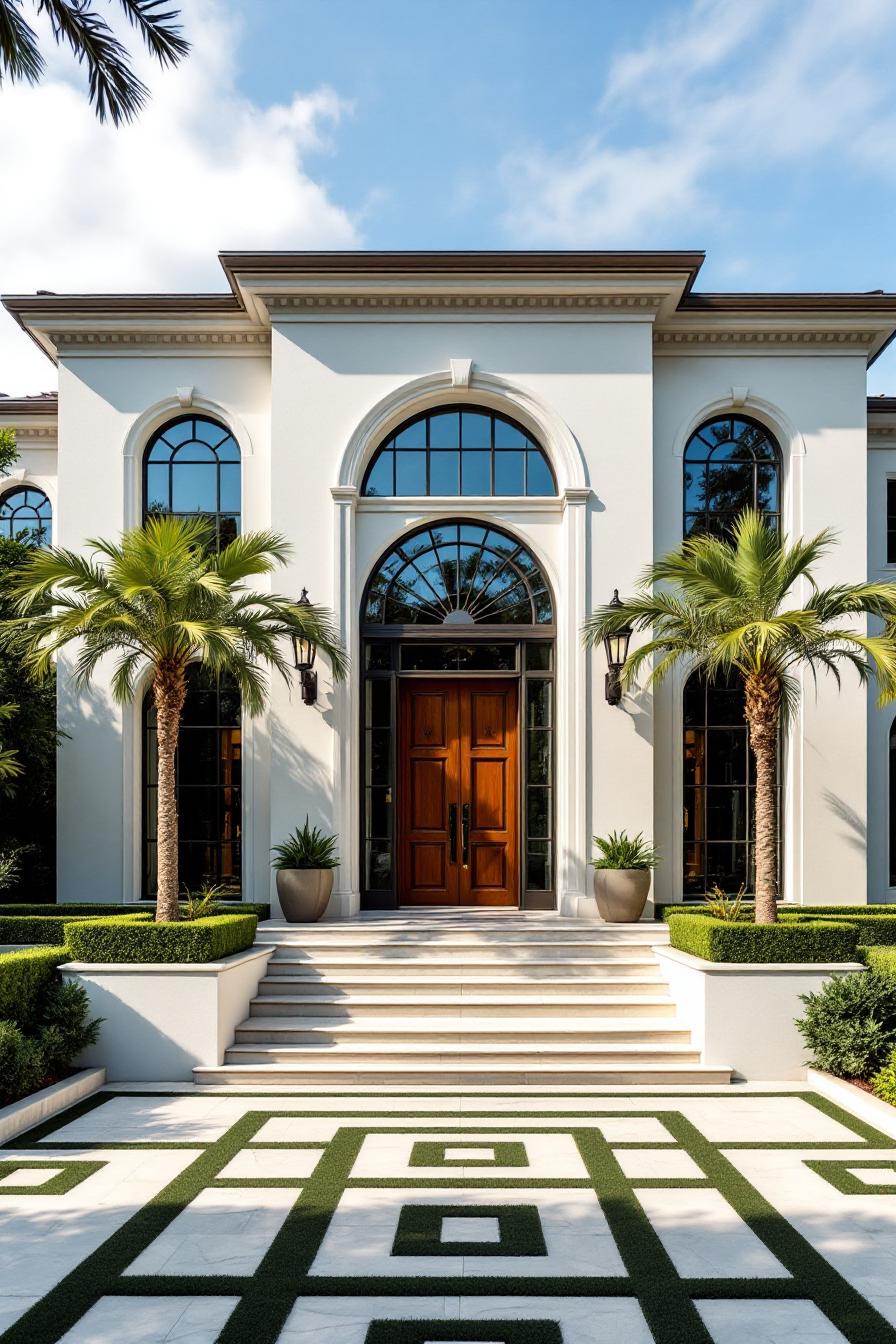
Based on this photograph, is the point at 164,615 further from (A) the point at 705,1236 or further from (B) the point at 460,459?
(A) the point at 705,1236

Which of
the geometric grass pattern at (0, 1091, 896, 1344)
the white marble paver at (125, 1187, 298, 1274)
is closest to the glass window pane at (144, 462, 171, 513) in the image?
the geometric grass pattern at (0, 1091, 896, 1344)

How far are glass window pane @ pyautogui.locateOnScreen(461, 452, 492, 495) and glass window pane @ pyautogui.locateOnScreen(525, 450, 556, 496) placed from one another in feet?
1.67

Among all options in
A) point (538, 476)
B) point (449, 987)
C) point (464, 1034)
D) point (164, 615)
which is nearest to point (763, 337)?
point (538, 476)

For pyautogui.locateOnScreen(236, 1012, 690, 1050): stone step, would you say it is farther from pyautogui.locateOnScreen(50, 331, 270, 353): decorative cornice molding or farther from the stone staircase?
Result: pyautogui.locateOnScreen(50, 331, 270, 353): decorative cornice molding

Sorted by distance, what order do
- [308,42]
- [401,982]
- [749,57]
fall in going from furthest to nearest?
1. [749,57]
2. [401,982]
3. [308,42]

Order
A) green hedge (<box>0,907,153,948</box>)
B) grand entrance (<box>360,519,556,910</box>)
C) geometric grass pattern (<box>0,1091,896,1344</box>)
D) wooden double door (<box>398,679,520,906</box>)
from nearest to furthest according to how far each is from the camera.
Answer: geometric grass pattern (<box>0,1091,896,1344</box>) < green hedge (<box>0,907,153,948</box>) < grand entrance (<box>360,519,556,910</box>) < wooden double door (<box>398,679,520,906</box>)

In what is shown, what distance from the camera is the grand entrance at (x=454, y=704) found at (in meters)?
12.7

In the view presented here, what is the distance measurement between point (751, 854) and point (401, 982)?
5240 millimetres

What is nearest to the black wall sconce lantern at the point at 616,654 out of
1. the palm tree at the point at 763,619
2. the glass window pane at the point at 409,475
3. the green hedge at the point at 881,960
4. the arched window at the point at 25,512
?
the palm tree at the point at 763,619

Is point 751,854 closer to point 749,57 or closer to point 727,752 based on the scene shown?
point 727,752

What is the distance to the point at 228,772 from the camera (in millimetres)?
12773

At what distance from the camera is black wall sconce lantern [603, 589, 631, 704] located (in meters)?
11.4

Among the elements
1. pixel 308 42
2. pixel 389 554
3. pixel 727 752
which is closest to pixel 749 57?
pixel 308 42

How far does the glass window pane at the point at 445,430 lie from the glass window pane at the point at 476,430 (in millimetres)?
77
